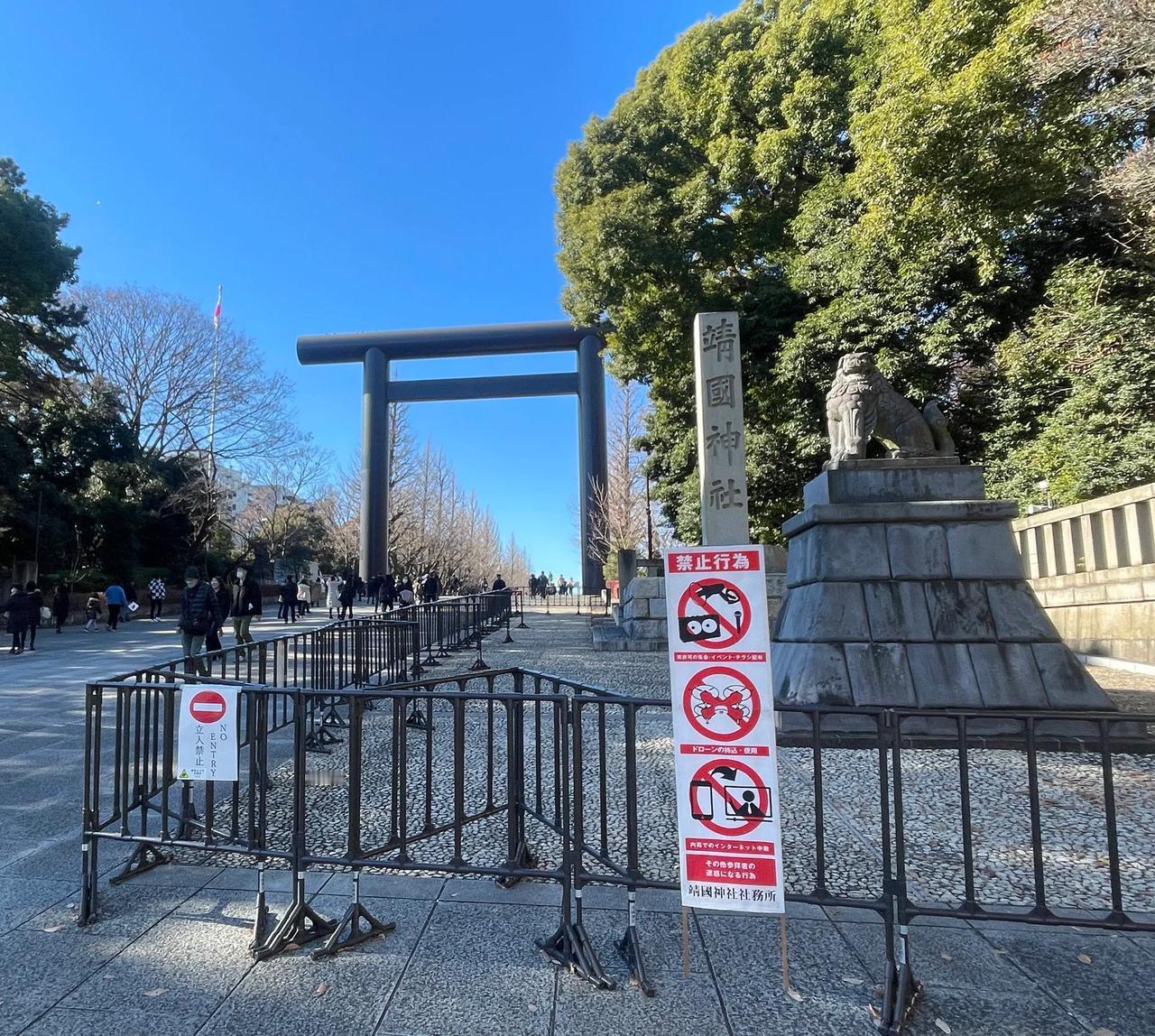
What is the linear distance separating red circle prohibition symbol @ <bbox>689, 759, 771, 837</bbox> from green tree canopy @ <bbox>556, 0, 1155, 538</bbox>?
11824 millimetres

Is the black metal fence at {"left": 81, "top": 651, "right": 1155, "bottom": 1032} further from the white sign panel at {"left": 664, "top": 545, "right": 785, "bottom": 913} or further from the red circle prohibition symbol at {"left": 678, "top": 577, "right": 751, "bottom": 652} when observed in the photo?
the red circle prohibition symbol at {"left": 678, "top": 577, "right": 751, "bottom": 652}

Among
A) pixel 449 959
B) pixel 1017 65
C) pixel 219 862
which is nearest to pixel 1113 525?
pixel 1017 65

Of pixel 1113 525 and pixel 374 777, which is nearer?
pixel 374 777

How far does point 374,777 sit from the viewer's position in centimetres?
541

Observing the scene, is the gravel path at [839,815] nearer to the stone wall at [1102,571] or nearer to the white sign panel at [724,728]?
the white sign panel at [724,728]

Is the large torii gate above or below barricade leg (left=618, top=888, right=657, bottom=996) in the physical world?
above

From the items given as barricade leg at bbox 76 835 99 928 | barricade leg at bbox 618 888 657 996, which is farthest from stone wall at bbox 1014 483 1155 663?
barricade leg at bbox 76 835 99 928

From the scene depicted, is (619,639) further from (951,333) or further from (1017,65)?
(1017,65)

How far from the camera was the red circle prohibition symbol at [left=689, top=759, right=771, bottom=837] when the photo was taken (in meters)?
2.73

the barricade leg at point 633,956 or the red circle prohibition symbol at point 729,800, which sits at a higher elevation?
the red circle prohibition symbol at point 729,800

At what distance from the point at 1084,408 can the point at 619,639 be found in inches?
381

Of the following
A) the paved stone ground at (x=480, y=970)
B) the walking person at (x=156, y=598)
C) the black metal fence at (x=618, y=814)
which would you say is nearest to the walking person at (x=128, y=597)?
the walking person at (x=156, y=598)

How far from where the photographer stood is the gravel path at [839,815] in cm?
357

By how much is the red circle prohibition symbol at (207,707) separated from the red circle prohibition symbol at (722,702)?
228 cm
